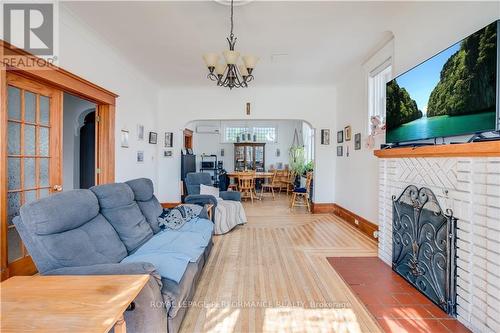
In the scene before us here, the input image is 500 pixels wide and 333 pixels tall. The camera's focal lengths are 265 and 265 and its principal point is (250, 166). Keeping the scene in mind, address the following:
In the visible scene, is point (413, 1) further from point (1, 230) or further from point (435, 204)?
→ point (1, 230)

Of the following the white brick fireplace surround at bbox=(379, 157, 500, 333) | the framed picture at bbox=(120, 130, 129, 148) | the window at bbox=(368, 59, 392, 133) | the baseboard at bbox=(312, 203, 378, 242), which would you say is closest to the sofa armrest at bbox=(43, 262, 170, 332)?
the white brick fireplace surround at bbox=(379, 157, 500, 333)

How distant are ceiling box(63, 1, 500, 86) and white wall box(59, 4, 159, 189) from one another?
0.53ft

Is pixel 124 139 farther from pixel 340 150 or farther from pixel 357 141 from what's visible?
pixel 340 150

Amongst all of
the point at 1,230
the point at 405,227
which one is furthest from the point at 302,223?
the point at 1,230

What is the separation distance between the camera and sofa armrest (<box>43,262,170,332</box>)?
1.49 m

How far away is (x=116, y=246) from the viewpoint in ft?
6.93

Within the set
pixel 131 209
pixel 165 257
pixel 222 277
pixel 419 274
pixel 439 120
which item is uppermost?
pixel 439 120

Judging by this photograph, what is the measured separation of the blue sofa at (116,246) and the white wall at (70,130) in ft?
9.29

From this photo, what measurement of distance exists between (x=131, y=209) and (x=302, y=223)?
340 cm

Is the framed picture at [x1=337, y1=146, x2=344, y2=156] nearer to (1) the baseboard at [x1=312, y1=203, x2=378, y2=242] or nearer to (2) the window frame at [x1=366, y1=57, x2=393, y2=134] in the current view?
(1) the baseboard at [x1=312, y1=203, x2=378, y2=242]

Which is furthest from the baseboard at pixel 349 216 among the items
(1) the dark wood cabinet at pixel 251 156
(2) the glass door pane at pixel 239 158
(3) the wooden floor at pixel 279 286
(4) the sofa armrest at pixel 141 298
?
(2) the glass door pane at pixel 239 158

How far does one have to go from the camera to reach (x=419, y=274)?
7.92 ft

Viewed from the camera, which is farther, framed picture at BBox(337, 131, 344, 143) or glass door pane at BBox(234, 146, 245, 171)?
glass door pane at BBox(234, 146, 245, 171)

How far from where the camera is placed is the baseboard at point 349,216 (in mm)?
4109
